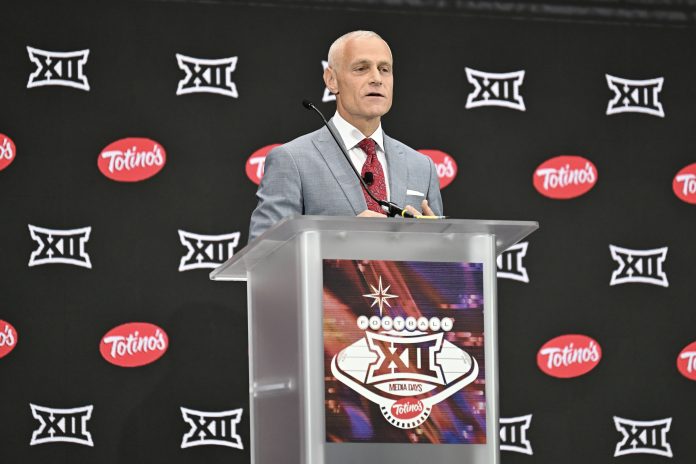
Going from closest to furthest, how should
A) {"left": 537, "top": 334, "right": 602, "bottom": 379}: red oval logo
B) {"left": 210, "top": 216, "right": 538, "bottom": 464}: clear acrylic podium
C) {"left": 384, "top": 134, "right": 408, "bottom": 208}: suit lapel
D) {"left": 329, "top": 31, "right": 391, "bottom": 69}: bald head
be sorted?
{"left": 210, "top": 216, "right": 538, "bottom": 464}: clear acrylic podium → {"left": 384, "top": 134, "right": 408, "bottom": 208}: suit lapel → {"left": 329, "top": 31, "right": 391, "bottom": 69}: bald head → {"left": 537, "top": 334, "right": 602, "bottom": 379}: red oval logo

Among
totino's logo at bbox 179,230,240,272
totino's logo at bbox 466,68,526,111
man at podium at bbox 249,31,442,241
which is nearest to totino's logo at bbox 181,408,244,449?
totino's logo at bbox 179,230,240,272

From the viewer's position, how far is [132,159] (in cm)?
439

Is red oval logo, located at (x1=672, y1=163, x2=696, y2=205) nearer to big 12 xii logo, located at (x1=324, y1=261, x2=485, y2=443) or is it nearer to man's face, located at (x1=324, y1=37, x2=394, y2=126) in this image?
man's face, located at (x1=324, y1=37, x2=394, y2=126)

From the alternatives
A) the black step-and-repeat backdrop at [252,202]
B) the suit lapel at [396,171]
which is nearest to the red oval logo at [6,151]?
the black step-and-repeat backdrop at [252,202]

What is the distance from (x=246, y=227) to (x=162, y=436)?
3.21 feet

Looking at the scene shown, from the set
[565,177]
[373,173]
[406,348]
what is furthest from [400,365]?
[565,177]

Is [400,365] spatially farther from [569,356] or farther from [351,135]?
[569,356]

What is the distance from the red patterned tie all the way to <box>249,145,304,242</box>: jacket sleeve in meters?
0.20

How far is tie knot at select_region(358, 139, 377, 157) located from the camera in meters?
2.94

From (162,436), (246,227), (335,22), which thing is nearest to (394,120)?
(335,22)

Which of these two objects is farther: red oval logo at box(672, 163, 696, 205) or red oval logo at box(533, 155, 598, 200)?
red oval logo at box(672, 163, 696, 205)

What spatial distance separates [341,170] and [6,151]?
6.89ft

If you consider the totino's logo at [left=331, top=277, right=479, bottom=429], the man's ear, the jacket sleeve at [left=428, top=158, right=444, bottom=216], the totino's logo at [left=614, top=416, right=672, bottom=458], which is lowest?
the totino's logo at [left=614, top=416, right=672, bottom=458]

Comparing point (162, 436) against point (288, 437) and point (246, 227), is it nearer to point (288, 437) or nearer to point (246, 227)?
point (246, 227)
